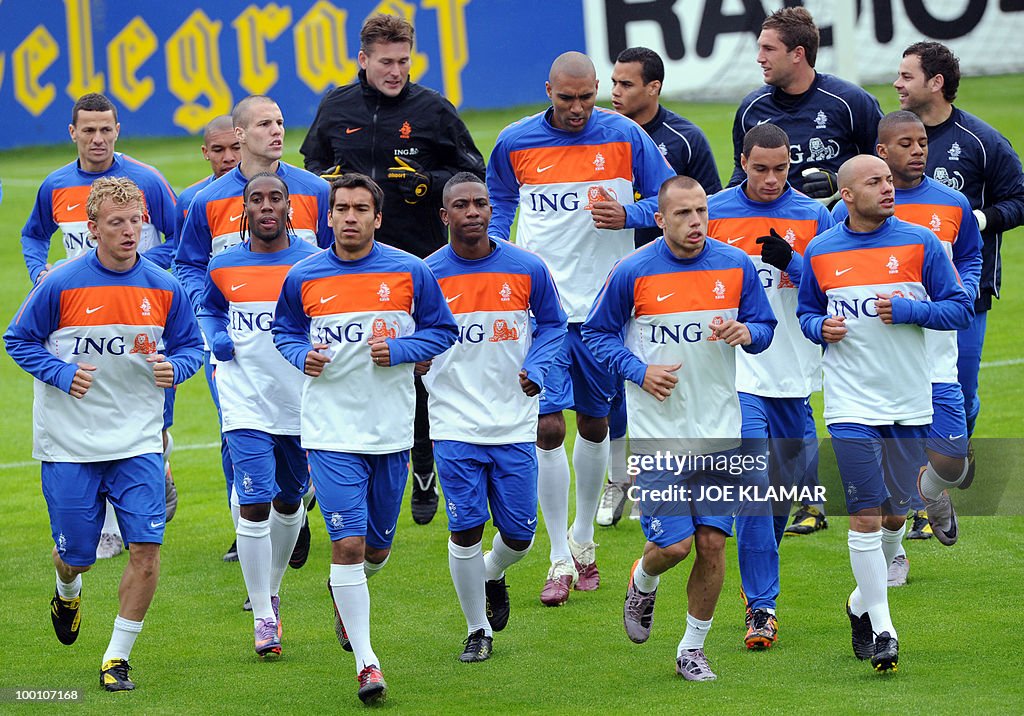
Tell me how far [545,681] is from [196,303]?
105 inches

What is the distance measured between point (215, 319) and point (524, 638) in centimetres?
214

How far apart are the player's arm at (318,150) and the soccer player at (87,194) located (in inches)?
33.9

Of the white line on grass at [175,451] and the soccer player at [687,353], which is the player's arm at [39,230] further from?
the soccer player at [687,353]

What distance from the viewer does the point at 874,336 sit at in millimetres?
7086

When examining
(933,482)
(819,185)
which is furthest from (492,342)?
(933,482)

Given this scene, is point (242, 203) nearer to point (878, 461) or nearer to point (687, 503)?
point (687, 503)

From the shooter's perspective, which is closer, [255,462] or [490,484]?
[490,484]

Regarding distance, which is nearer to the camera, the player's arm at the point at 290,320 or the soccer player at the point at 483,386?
the player's arm at the point at 290,320

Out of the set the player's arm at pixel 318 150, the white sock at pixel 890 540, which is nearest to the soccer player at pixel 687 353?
the white sock at pixel 890 540

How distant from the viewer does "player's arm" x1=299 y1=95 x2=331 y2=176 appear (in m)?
9.68

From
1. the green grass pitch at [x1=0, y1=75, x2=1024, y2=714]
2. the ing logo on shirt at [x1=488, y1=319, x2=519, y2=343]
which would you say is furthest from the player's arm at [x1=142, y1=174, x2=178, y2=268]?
the ing logo on shirt at [x1=488, y1=319, x2=519, y2=343]

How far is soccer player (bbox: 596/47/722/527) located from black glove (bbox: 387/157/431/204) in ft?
3.98

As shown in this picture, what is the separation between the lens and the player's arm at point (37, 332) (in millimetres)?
7039

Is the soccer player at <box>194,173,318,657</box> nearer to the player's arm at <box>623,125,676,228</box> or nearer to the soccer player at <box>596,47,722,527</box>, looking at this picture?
the player's arm at <box>623,125,676,228</box>
